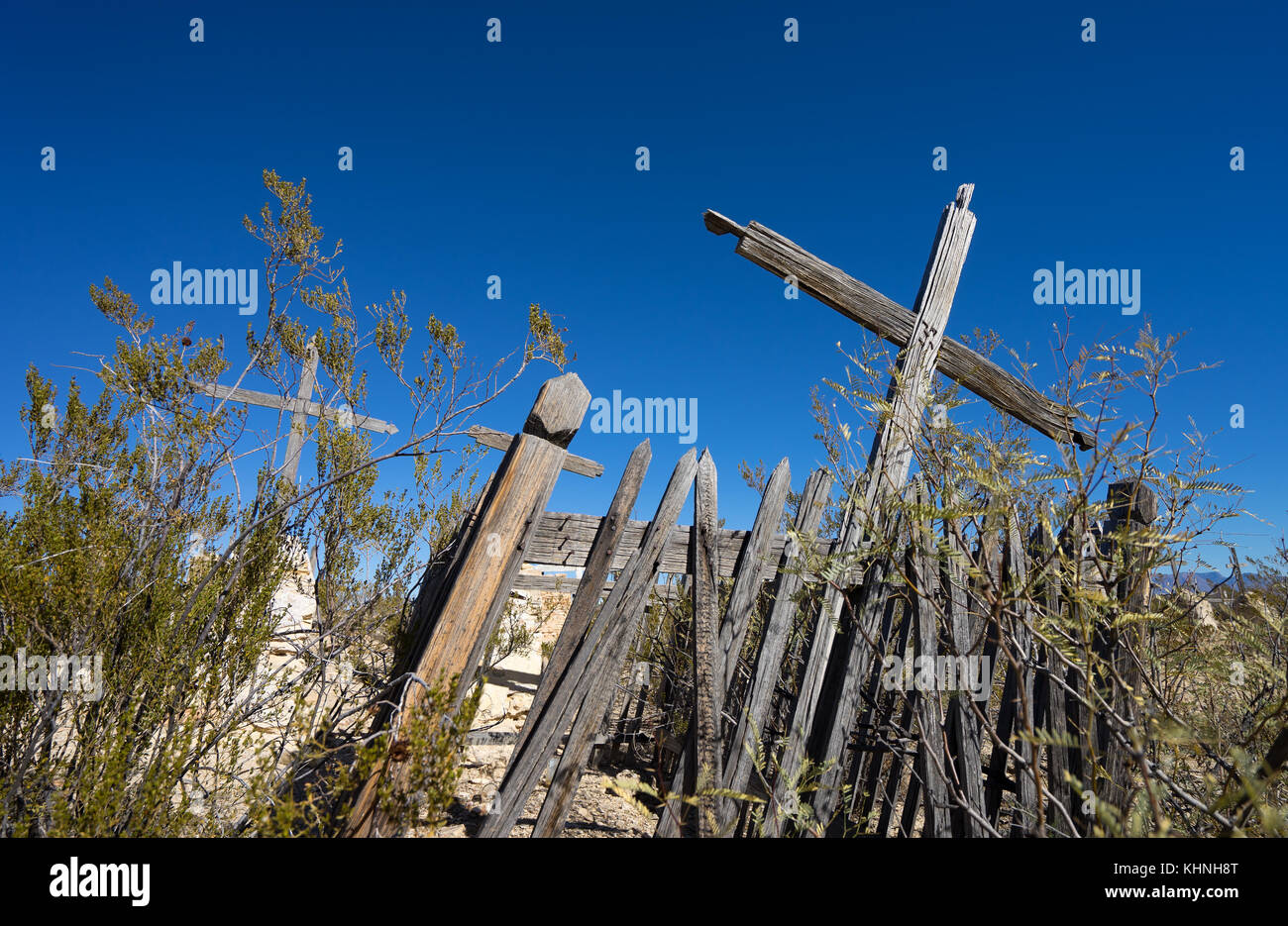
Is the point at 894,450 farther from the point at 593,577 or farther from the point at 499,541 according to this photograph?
the point at 499,541

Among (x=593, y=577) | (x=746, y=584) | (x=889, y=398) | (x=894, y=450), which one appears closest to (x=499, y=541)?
(x=593, y=577)

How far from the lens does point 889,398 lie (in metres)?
2.84

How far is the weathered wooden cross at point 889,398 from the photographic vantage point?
8.05ft

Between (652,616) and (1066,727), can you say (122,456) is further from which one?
(1066,727)

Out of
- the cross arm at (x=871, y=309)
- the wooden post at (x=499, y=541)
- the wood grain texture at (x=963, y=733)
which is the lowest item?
the wood grain texture at (x=963, y=733)

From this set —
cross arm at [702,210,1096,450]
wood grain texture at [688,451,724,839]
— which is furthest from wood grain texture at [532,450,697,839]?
cross arm at [702,210,1096,450]

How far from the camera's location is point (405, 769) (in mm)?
1779

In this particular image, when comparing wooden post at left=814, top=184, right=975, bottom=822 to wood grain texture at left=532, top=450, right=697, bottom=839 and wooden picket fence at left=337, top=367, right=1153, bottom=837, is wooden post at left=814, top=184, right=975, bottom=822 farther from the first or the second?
wood grain texture at left=532, top=450, right=697, bottom=839

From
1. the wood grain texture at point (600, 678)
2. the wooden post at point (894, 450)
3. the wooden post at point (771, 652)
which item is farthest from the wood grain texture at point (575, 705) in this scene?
the wooden post at point (894, 450)

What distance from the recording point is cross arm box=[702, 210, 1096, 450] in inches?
108

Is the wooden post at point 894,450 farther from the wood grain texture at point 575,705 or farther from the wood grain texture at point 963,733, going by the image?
the wood grain texture at point 575,705

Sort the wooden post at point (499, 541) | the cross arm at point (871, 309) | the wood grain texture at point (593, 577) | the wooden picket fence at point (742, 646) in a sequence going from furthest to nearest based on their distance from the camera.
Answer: the cross arm at point (871, 309), the wood grain texture at point (593, 577), the wooden picket fence at point (742, 646), the wooden post at point (499, 541)

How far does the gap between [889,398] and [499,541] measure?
76.0 inches
